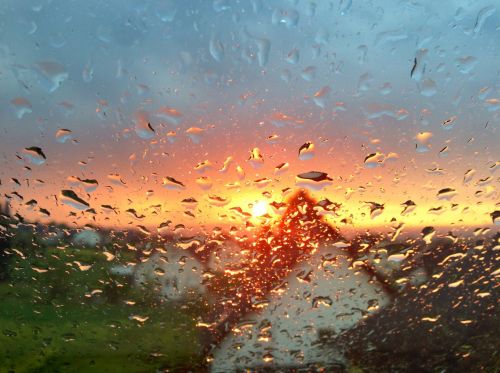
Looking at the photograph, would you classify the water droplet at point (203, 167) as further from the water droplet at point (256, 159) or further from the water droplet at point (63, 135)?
the water droplet at point (63, 135)

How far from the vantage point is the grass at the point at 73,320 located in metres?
3.38

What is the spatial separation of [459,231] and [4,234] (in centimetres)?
290

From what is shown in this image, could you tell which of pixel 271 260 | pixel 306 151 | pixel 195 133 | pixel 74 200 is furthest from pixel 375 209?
pixel 74 200

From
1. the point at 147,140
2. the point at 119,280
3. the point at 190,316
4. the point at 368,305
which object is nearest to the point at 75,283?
the point at 119,280

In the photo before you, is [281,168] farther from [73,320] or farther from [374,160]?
[73,320]

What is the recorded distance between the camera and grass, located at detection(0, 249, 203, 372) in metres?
3.38

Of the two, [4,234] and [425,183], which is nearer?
[4,234]

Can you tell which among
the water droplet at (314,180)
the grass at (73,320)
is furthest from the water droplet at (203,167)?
the grass at (73,320)

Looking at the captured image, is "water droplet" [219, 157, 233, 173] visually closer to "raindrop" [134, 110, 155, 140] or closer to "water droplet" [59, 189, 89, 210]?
"raindrop" [134, 110, 155, 140]

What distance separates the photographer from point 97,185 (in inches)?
130

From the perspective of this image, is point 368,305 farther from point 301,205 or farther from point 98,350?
point 98,350

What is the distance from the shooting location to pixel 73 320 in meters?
3.40

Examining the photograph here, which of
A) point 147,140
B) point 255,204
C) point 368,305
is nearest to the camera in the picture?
point 147,140

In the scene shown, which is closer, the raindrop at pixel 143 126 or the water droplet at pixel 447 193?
the raindrop at pixel 143 126
